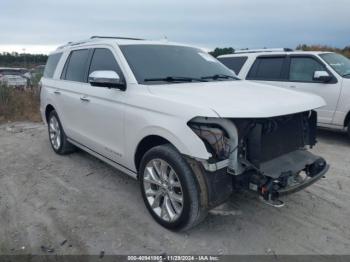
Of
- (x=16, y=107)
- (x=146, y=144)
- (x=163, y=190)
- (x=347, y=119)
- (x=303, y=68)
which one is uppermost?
(x=303, y=68)

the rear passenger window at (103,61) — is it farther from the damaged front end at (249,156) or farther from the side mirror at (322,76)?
the side mirror at (322,76)

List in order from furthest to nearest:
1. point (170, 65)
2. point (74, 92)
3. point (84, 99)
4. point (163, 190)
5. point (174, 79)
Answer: point (74, 92) < point (84, 99) < point (170, 65) < point (174, 79) < point (163, 190)

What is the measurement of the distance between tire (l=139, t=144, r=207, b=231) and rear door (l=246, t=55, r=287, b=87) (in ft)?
15.7

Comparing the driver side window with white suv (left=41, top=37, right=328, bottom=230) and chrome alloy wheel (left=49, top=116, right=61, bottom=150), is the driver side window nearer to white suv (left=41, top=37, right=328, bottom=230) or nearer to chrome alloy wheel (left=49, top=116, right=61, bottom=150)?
white suv (left=41, top=37, right=328, bottom=230)

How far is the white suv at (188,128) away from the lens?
2.94m

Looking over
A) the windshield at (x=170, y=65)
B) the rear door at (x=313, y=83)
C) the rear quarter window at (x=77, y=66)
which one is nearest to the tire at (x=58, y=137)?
the rear quarter window at (x=77, y=66)

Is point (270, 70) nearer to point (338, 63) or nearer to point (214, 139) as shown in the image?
point (338, 63)

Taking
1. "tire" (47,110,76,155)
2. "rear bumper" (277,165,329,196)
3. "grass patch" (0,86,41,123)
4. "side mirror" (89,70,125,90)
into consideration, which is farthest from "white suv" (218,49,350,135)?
"grass patch" (0,86,41,123)

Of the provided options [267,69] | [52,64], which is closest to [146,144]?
[52,64]

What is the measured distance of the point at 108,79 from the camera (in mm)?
3592

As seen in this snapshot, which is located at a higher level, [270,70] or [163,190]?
[270,70]

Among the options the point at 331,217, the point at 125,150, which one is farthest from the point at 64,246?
the point at 331,217

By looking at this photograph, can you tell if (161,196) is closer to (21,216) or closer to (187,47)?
(21,216)

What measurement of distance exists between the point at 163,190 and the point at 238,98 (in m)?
1.20
